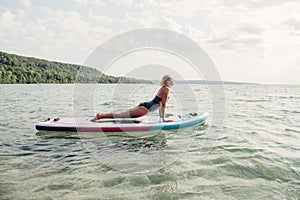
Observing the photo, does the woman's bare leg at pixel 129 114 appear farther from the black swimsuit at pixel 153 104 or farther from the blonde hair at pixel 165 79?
the blonde hair at pixel 165 79

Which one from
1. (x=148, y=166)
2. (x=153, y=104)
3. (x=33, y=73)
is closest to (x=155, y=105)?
(x=153, y=104)

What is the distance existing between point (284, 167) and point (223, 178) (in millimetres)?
1865

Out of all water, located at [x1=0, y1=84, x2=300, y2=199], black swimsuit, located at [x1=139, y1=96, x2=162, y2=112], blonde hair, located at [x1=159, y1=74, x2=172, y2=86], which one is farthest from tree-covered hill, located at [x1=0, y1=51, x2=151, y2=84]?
water, located at [x1=0, y1=84, x2=300, y2=199]

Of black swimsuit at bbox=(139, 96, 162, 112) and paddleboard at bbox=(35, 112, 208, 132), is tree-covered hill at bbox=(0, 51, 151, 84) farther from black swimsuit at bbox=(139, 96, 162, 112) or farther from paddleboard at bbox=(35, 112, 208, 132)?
black swimsuit at bbox=(139, 96, 162, 112)

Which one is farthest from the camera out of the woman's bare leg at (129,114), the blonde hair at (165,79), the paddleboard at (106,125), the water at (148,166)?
the woman's bare leg at (129,114)

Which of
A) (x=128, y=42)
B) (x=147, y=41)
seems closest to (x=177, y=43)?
(x=147, y=41)

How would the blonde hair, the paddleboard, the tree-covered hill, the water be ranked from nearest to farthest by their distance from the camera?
1. the water
2. the paddleboard
3. the blonde hair
4. the tree-covered hill

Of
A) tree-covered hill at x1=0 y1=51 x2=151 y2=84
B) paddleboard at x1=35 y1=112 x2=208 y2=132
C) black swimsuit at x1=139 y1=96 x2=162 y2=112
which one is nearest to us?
paddleboard at x1=35 y1=112 x2=208 y2=132

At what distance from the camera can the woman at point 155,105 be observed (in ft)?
30.8

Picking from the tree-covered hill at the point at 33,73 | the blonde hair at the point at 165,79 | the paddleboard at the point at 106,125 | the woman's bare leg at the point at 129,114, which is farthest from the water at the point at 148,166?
the tree-covered hill at the point at 33,73

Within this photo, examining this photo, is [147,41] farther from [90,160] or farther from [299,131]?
[299,131]

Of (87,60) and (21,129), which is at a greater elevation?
(87,60)

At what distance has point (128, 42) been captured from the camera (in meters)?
9.63

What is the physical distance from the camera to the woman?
9375mm
